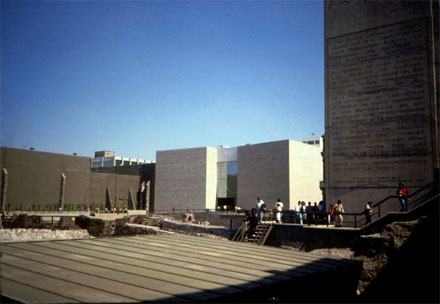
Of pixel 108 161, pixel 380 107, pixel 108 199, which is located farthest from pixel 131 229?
pixel 108 161

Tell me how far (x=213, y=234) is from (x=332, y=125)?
8913 mm

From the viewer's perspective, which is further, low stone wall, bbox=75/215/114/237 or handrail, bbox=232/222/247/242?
low stone wall, bbox=75/215/114/237

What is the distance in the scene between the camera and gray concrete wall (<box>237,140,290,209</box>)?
46.1 m

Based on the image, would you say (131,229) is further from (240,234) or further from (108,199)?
(108,199)

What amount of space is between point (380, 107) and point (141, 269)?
13269 millimetres

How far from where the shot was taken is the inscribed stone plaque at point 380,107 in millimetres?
14625

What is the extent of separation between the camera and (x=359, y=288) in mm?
11758

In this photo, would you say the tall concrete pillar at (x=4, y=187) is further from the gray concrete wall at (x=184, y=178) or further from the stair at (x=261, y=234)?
the stair at (x=261, y=234)

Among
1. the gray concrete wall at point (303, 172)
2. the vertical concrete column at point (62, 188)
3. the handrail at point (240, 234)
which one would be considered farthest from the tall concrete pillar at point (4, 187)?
the handrail at point (240, 234)

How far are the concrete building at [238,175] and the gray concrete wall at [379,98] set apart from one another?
29.2m

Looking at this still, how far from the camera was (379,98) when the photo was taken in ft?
51.1

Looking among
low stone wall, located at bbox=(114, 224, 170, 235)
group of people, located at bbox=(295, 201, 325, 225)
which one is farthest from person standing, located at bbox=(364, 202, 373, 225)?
low stone wall, located at bbox=(114, 224, 170, 235)

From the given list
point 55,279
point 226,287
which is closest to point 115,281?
point 55,279

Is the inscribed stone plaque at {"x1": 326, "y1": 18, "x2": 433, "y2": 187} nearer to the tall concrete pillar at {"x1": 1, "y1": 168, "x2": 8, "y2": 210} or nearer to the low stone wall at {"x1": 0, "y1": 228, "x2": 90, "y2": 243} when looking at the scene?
the low stone wall at {"x1": 0, "y1": 228, "x2": 90, "y2": 243}
